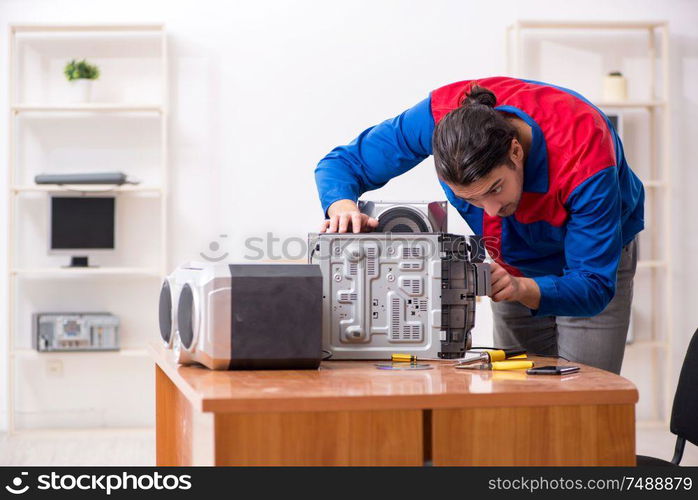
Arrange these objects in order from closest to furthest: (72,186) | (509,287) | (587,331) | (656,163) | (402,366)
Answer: (402,366) < (509,287) < (587,331) < (72,186) < (656,163)

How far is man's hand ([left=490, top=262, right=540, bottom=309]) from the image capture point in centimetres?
152

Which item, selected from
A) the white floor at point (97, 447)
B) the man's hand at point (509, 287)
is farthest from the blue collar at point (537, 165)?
the white floor at point (97, 447)

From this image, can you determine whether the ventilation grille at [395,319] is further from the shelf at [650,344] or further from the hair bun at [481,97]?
the shelf at [650,344]

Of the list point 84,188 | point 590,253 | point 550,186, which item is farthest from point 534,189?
point 84,188

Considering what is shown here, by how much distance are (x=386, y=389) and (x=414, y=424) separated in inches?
2.9

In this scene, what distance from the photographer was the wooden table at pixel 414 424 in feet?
3.57

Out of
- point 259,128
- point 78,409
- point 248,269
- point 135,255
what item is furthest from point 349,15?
point 248,269

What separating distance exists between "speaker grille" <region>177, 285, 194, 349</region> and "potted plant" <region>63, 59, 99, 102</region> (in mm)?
2675

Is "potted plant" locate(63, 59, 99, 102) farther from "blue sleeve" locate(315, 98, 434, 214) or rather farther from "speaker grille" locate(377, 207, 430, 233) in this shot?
"speaker grille" locate(377, 207, 430, 233)

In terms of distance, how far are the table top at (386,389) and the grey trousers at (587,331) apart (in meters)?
0.60

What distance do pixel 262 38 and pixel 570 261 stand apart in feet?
8.73

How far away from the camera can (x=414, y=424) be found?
1.12 m

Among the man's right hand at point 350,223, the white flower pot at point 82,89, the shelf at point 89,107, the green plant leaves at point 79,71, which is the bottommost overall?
the man's right hand at point 350,223

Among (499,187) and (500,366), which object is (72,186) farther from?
(500,366)
